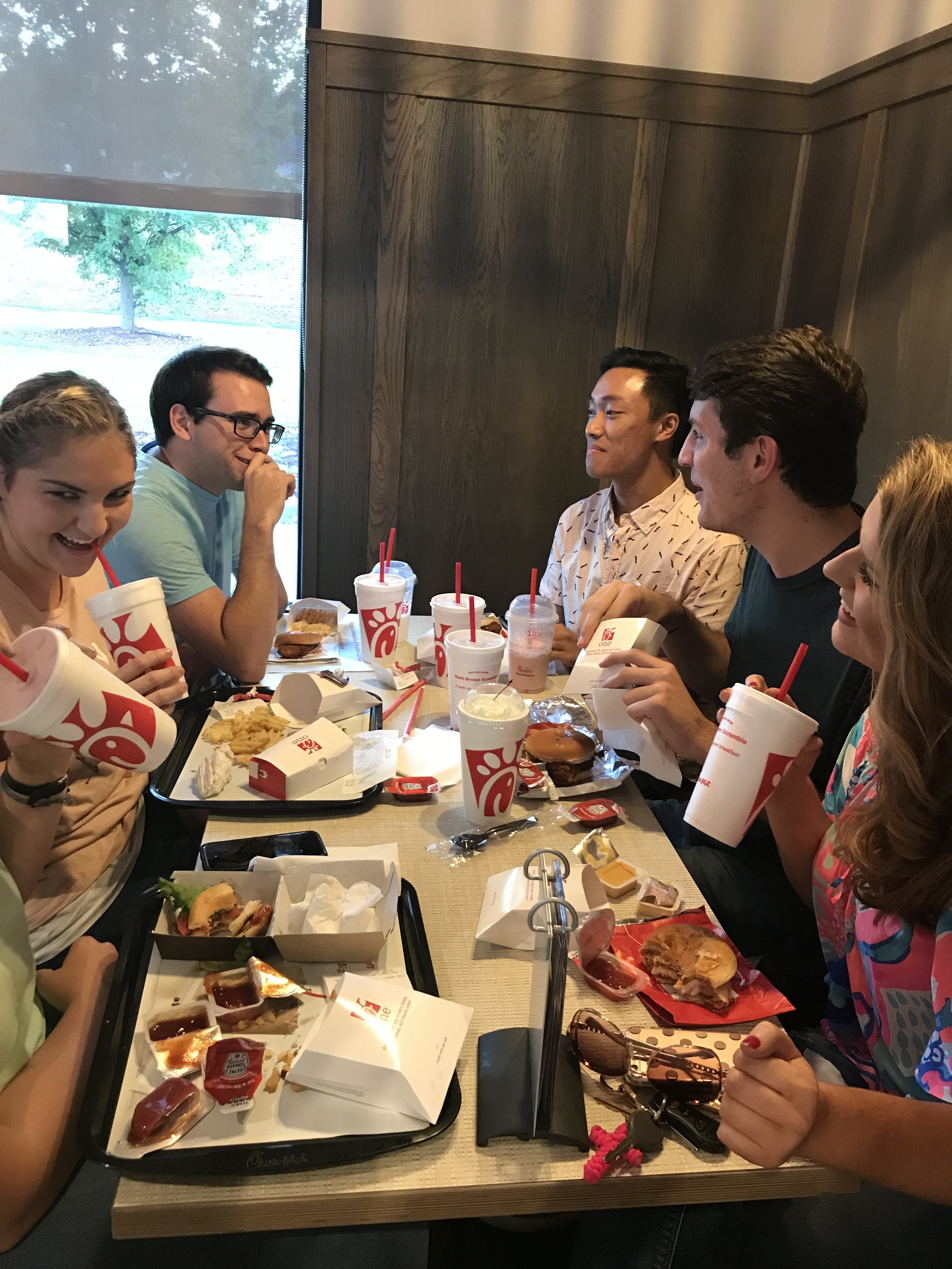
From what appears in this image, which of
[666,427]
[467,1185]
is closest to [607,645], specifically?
[467,1185]

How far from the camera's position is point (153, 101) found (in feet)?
10.1

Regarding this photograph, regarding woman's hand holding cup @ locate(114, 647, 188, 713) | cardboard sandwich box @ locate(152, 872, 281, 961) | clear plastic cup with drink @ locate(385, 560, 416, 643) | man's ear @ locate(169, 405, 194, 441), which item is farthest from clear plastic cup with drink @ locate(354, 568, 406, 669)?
cardboard sandwich box @ locate(152, 872, 281, 961)

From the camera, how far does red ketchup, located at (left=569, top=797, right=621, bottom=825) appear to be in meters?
1.34

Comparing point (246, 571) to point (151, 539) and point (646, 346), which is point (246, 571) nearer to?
point (151, 539)

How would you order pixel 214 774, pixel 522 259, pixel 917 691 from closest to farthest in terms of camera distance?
pixel 917 691, pixel 214 774, pixel 522 259

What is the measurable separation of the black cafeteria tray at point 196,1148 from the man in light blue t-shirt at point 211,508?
1049 millimetres

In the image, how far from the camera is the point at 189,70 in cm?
306

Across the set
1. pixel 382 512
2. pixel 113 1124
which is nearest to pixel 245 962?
pixel 113 1124

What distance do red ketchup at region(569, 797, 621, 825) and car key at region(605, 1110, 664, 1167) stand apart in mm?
540

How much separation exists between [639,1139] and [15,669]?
2.70ft

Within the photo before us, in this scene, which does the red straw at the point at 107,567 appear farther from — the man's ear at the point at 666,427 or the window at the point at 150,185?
the window at the point at 150,185

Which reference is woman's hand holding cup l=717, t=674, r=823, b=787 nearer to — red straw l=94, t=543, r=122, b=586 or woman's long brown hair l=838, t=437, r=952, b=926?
woman's long brown hair l=838, t=437, r=952, b=926

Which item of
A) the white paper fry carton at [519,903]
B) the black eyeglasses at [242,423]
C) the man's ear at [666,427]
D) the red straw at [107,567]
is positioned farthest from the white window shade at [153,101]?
the white paper fry carton at [519,903]

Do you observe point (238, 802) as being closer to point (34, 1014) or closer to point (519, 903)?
point (34, 1014)
